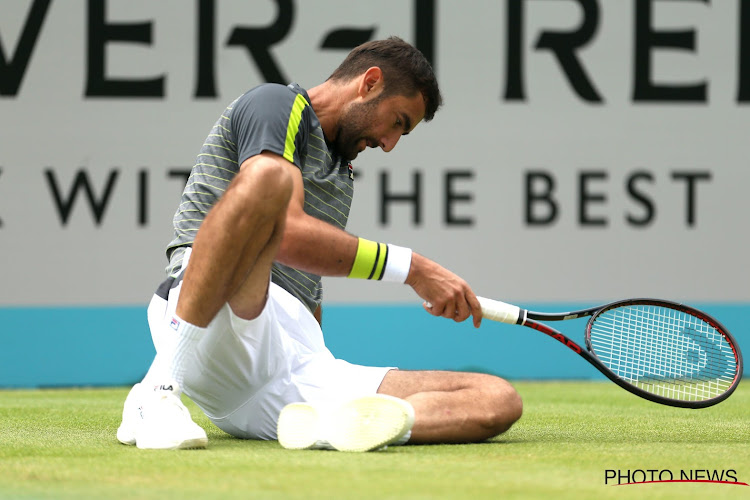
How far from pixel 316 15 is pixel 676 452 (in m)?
4.33

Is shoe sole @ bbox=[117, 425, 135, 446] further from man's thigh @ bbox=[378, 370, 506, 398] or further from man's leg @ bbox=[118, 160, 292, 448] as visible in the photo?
man's thigh @ bbox=[378, 370, 506, 398]

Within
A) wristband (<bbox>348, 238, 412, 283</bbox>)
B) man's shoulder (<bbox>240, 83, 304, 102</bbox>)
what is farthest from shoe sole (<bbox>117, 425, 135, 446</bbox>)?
man's shoulder (<bbox>240, 83, 304, 102</bbox>)

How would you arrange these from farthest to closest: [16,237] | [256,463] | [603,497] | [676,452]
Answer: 1. [16,237]
2. [676,452]
3. [256,463]
4. [603,497]

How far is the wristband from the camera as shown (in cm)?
244

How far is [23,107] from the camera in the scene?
5.96 metres

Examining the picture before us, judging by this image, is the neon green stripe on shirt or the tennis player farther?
the neon green stripe on shirt

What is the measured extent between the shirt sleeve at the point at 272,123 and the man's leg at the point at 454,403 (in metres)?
0.60

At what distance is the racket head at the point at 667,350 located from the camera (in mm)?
2764

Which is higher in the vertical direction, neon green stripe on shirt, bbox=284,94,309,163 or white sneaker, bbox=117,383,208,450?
neon green stripe on shirt, bbox=284,94,309,163

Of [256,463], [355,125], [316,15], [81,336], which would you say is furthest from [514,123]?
[256,463]

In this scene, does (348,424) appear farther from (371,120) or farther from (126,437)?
(371,120)

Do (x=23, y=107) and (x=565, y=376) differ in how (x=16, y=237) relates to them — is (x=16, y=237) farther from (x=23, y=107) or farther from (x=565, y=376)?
(x=565, y=376)

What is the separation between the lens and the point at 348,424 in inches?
88.4

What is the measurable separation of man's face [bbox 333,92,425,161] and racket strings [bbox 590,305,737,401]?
747 mm
